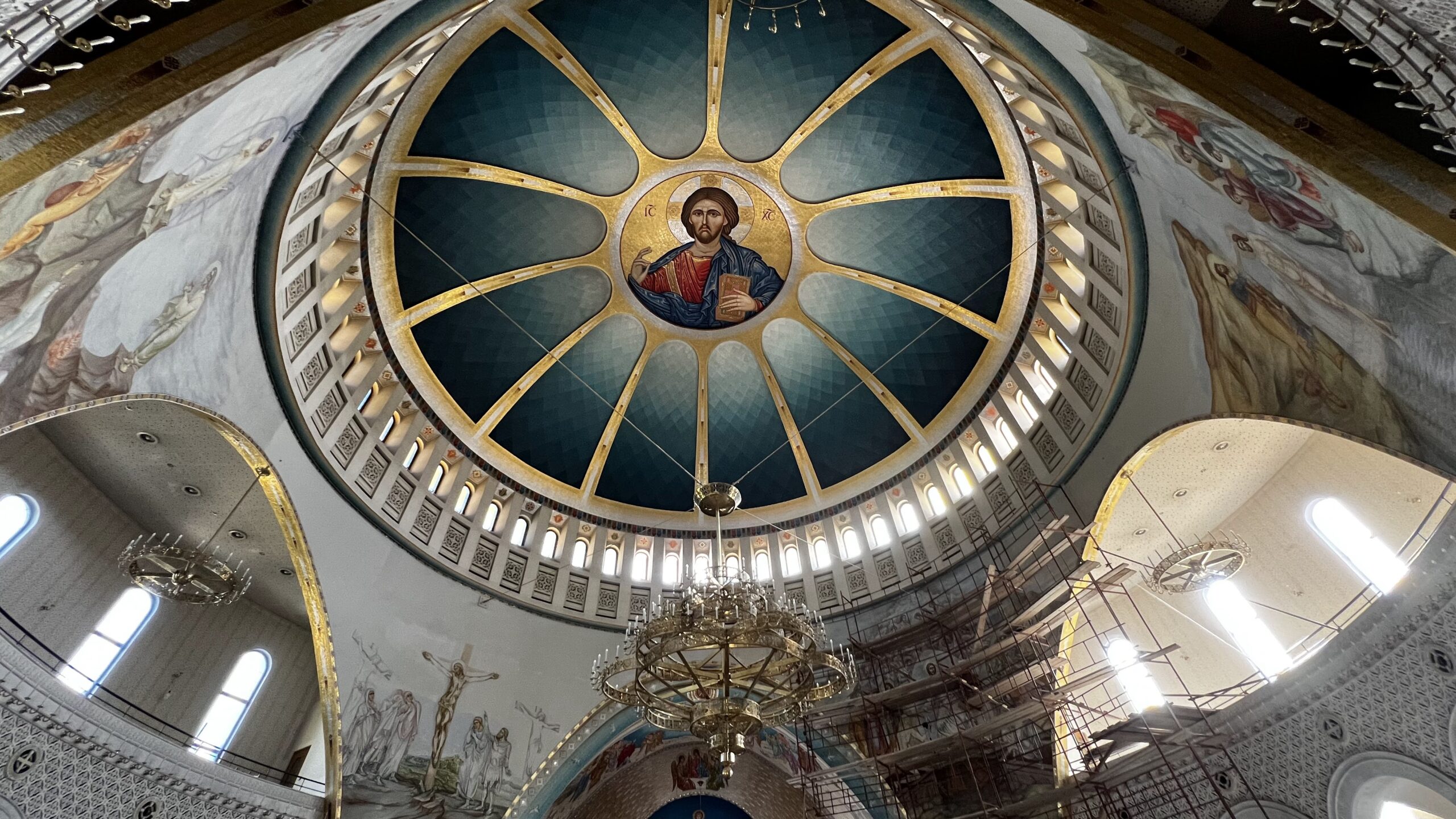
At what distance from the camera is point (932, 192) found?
15.4 m

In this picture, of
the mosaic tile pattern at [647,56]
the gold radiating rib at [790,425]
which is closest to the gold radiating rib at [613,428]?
the gold radiating rib at [790,425]

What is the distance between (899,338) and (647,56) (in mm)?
8374

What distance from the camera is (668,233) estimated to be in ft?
58.5

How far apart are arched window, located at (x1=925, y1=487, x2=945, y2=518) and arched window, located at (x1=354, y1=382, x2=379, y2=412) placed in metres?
12.3

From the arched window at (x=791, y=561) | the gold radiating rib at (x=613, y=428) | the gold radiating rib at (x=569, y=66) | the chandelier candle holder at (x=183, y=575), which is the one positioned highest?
the gold radiating rib at (x=569, y=66)

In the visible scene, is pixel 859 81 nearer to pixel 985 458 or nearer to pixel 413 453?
pixel 985 458

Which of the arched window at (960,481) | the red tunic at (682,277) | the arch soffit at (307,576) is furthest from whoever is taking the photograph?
the red tunic at (682,277)

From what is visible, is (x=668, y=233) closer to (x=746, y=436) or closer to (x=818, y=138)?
(x=818, y=138)

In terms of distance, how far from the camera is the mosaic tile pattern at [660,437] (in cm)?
1927

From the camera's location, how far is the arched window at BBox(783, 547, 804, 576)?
59.7 ft

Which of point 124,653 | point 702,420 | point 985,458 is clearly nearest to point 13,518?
point 124,653

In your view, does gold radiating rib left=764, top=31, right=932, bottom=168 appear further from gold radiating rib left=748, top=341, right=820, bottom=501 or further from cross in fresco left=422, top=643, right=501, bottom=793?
cross in fresco left=422, top=643, right=501, bottom=793

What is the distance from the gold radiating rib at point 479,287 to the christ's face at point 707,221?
222 centimetres

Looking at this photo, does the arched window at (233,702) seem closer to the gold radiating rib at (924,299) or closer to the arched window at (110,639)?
the arched window at (110,639)
